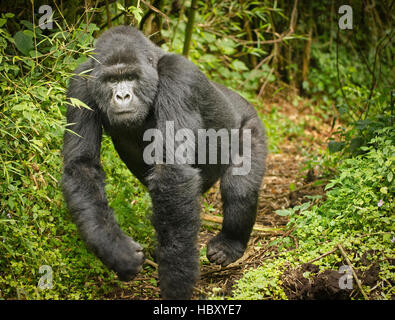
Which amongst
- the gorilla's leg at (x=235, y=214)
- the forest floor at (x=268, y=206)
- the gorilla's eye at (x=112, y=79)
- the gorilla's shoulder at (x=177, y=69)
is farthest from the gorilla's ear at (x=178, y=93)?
the forest floor at (x=268, y=206)

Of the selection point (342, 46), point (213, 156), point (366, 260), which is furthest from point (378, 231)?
point (342, 46)

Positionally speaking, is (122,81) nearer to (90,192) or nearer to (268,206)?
(90,192)

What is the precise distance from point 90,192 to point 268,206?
2.90m

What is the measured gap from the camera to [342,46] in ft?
34.0

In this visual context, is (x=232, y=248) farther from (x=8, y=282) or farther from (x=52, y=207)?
(x=8, y=282)

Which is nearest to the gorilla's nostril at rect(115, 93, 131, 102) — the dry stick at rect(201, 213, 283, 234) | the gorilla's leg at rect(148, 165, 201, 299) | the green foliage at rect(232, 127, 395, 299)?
the gorilla's leg at rect(148, 165, 201, 299)

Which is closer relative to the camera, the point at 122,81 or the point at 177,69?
the point at 122,81

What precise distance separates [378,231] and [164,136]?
196cm

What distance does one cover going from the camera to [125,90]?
3.66 m

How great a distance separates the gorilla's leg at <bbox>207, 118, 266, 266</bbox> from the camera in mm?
4352

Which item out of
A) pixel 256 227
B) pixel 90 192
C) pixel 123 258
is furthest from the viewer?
pixel 256 227

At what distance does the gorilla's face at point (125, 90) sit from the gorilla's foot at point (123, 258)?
37.4 inches

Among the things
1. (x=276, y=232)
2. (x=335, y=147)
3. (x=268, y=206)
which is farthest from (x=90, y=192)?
(x=335, y=147)

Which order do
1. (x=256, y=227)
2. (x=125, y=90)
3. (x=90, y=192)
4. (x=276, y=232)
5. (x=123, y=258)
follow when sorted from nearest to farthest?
(x=123, y=258)
(x=90, y=192)
(x=125, y=90)
(x=276, y=232)
(x=256, y=227)
